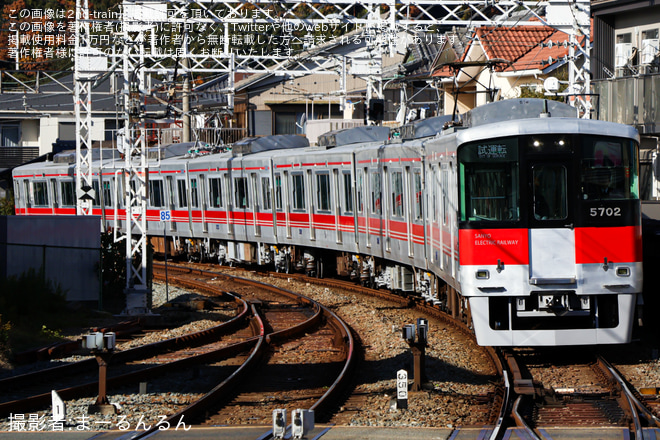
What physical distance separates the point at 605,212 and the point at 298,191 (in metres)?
11.1

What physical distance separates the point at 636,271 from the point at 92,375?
18.3 ft

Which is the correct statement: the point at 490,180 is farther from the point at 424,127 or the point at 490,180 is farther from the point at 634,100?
the point at 634,100

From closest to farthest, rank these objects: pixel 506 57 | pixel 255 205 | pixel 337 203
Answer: pixel 337 203 < pixel 255 205 < pixel 506 57

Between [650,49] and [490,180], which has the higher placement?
[650,49]

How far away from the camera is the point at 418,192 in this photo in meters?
14.4

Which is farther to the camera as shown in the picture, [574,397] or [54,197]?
[54,197]

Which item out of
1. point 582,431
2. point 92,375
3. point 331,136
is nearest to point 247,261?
point 331,136

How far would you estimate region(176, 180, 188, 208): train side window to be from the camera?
84.2 ft

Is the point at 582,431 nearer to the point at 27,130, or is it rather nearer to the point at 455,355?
the point at 455,355

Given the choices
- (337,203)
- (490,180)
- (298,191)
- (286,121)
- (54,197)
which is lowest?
(337,203)

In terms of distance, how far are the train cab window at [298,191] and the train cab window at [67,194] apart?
36.0 ft

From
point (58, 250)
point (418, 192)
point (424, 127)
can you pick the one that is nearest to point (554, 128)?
point (418, 192)

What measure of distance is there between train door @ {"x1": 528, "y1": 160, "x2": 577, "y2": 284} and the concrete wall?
27.8 feet

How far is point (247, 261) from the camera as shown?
23766 millimetres
